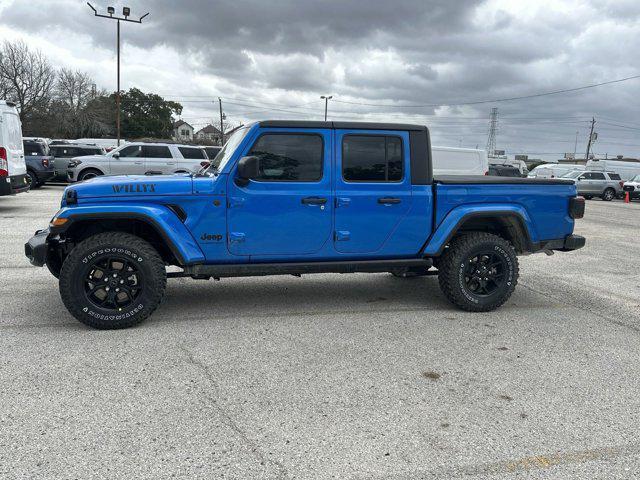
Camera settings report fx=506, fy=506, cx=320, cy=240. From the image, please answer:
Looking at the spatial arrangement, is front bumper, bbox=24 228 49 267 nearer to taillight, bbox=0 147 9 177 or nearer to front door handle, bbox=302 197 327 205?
front door handle, bbox=302 197 327 205

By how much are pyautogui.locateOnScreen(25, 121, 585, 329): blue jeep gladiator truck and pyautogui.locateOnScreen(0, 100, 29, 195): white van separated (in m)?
7.61

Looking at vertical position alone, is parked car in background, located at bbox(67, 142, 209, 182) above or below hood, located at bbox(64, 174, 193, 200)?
above

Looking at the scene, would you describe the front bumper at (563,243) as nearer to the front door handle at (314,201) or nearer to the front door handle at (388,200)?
the front door handle at (388,200)

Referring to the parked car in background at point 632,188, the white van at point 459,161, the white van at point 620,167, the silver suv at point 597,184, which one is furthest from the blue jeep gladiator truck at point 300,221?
the white van at point 620,167

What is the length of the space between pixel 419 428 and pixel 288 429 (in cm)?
76

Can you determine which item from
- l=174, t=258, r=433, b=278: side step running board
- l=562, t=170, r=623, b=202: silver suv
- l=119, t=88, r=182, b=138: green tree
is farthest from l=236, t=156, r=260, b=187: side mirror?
l=119, t=88, r=182, b=138: green tree

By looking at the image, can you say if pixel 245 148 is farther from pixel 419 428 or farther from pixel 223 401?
pixel 419 428

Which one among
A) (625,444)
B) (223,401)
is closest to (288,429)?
(223,401)

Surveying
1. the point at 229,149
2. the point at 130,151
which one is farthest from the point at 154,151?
the point at 229,149

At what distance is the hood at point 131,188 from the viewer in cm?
432

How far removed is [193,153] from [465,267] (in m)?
14.4

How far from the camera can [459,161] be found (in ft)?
51.4

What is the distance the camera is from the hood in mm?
4324

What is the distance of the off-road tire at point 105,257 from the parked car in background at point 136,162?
13.2 metres
